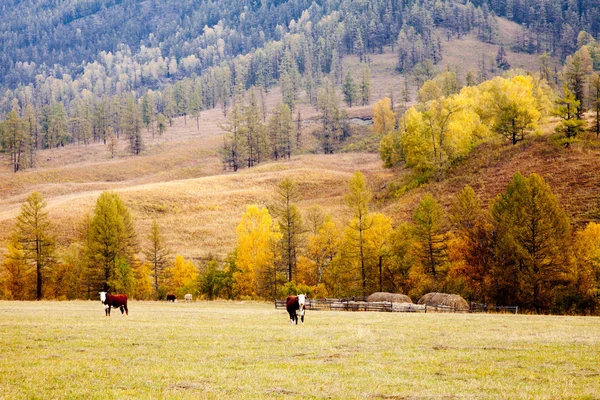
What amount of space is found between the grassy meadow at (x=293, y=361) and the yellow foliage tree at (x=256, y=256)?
134 ft

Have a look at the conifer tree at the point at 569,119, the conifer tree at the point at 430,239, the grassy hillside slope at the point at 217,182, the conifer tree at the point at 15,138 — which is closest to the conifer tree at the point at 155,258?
the grassy hillside slope at the point at 217,182

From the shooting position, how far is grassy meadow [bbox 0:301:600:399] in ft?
40.0

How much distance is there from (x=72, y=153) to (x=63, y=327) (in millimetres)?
167895

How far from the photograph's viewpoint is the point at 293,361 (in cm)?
1590

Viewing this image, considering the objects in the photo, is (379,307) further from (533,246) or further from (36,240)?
(36,240)

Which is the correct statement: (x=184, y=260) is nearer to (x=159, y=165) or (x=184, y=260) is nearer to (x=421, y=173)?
(x=421, y=173)

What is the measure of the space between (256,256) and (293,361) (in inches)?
2064

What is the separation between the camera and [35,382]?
12555 millimetres

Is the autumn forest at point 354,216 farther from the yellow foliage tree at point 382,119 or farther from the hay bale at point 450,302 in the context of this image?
the yellow foliage tree at point 382,119

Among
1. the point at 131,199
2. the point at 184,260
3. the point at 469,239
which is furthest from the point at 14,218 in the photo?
the point at 469,239

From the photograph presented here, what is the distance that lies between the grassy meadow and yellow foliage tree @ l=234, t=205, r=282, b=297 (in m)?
40.7

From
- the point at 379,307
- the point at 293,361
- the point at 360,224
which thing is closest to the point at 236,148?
the point at 360,224

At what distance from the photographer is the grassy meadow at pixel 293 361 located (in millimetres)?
12188

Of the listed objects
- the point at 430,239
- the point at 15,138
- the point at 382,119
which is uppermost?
the point at 382,119
